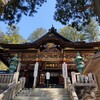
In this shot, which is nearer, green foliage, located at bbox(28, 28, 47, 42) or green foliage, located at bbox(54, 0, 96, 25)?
green foliage, located at bbox(54, 0, 96, 25)

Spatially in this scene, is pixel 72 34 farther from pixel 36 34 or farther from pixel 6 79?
pixel 6 79

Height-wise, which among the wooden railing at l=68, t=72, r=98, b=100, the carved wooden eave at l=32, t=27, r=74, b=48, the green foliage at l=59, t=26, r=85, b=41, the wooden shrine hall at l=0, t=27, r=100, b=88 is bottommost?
the wooden railing at l=68, t=72, r=98, b=100

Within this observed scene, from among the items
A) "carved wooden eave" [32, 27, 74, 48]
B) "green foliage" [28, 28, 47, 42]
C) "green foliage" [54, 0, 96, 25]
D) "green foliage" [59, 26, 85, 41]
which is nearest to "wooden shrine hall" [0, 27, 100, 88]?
"carved wooden eave" [32, 27, 74, 48]

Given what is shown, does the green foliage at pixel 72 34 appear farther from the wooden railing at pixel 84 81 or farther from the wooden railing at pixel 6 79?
the wooden railing at pixel 6 79

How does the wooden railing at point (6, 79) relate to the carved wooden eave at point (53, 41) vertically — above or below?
below

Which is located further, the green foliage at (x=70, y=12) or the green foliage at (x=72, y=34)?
the green foliage at (x=72, y=34)

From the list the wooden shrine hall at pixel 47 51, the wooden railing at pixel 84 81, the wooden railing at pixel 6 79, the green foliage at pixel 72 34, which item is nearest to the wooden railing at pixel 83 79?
the wooden railing at pixel 84 81

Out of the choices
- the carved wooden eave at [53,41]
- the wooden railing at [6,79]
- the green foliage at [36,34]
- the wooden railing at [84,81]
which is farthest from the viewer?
the green foliage at [36,34]

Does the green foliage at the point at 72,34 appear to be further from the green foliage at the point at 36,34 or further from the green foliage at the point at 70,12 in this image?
the green foliage at the point at 70,12

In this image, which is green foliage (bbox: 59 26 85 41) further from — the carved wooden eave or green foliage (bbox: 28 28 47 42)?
the carved wooden eave

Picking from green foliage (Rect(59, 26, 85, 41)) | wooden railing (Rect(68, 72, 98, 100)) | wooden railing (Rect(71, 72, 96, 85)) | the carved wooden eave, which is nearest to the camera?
wooden railing (Rect(68, 72, 98, 100))

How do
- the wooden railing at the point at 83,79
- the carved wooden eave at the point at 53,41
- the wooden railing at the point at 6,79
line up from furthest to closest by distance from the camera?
the carved wooden eave at the point at 53,41 < the wooden railing at the point at 6,79 < the wooden railing at the point at 83,79

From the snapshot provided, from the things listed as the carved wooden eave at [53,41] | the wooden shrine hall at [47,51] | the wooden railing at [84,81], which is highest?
the carved wooden eave at [53,41]

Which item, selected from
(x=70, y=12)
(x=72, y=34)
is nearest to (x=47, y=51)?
(x=70, y=12)
